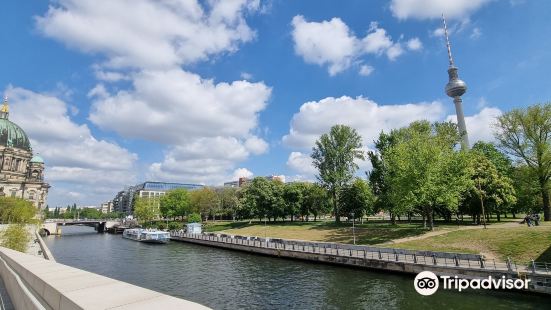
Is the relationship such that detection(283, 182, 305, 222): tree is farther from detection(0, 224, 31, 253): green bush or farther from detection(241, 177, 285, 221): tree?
detection(0, 224, 31, 253): green bush

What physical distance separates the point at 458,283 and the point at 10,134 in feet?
672

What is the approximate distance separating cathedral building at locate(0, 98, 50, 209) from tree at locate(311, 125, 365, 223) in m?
148

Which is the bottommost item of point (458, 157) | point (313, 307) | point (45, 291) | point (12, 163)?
point (313, 307)

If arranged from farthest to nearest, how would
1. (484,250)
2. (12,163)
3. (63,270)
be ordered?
(12,163)
(484,250)
(63,270)

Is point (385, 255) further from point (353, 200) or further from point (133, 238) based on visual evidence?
point (133, 238)

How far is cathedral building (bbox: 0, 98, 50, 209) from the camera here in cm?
15838

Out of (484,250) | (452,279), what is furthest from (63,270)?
(484,250)

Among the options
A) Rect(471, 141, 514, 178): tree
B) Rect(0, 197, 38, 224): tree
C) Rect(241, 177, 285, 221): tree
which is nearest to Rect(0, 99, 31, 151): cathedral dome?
Rect(0, 197, 38, 224): tree

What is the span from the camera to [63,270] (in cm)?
804

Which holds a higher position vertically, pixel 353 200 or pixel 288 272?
pixel 353 200

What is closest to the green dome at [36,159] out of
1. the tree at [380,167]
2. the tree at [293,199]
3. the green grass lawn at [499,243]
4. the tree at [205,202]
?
the tree at [205,202]

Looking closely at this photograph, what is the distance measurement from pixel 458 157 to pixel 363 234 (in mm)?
22474

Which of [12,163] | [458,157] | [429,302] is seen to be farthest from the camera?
[12,163]

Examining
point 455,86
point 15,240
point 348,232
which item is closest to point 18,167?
point 15,240
